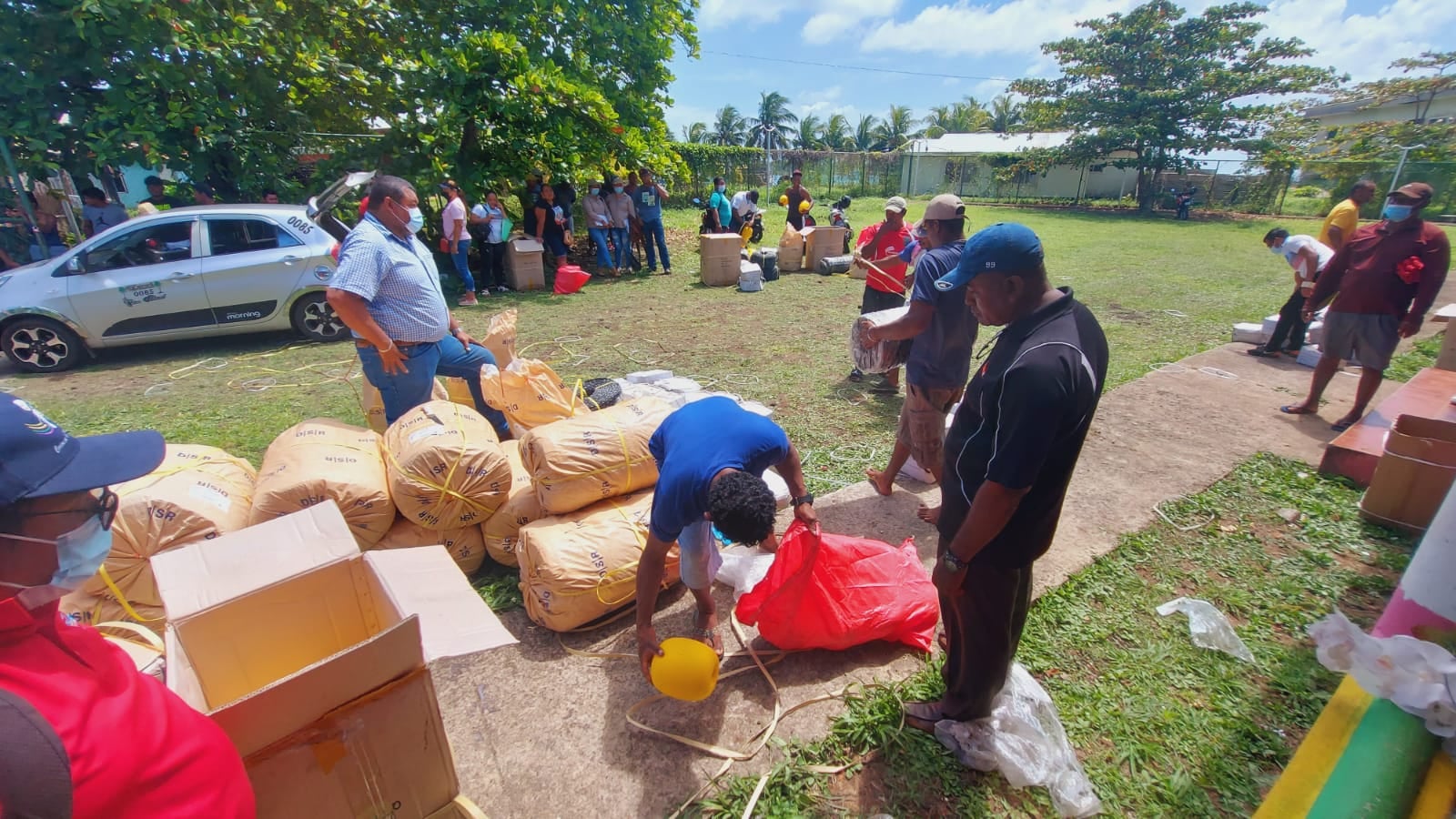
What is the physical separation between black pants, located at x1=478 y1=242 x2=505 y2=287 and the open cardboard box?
30.3ft

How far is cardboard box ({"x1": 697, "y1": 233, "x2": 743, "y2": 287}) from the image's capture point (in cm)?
1067

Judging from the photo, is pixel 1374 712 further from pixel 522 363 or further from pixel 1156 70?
pixel 1156 70

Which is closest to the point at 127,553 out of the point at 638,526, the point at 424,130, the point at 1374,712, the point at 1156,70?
the point at 638,526

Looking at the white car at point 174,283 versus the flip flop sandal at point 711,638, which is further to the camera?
the white car at point 174,283

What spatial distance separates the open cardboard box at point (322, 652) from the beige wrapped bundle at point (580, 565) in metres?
0.61

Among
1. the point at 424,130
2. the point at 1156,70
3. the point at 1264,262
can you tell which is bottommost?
the point at 1264,262

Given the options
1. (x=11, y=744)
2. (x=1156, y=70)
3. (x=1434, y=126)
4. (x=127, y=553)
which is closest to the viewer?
(x=11, y=744)

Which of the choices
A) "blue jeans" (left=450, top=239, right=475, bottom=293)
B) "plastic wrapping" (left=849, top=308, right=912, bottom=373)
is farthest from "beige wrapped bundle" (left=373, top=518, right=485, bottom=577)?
"blue jeans" (left=450, top=239, right=475, bottom=293)

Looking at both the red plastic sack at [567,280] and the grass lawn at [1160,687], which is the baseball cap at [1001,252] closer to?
the grass lawn at [1160,687]

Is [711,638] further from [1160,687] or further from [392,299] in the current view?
[392,299]

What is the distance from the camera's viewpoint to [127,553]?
2.52 meters

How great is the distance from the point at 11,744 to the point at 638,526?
224 cm

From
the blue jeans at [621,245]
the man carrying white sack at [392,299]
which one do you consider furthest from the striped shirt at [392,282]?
the blue jeans at [621,245]

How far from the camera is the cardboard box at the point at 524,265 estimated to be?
414 inches
